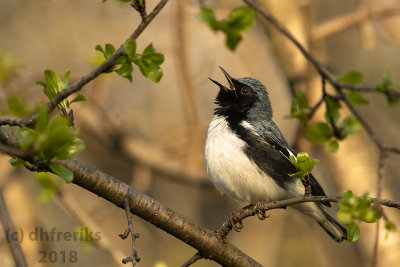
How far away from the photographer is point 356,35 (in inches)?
355

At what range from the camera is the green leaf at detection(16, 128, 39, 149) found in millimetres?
2082

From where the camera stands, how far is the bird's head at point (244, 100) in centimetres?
500

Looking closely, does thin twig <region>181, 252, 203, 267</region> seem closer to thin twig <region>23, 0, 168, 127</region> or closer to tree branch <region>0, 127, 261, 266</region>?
tree branch <region>0, 127, 261, 266</region>

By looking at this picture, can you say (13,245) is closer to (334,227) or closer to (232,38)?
(232,38)

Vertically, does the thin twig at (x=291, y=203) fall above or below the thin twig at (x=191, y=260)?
above

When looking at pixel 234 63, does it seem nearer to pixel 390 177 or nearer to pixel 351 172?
pixel 390 177

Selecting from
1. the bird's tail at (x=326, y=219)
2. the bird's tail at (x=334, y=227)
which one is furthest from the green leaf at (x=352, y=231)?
the bird's tail at (x=334, y=227)

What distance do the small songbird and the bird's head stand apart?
0.06 m

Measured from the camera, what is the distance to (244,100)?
16.9ft

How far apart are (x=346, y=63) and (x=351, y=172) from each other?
147 inches

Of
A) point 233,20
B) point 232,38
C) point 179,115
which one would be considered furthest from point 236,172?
point 179,115

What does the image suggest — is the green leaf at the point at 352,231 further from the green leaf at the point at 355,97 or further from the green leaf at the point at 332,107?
the green leaf at the point at 355,97

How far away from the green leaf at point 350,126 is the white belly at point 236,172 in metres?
0.79

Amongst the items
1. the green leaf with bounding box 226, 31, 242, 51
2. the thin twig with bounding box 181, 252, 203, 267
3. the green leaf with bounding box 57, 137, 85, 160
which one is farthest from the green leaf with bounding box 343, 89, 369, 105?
the green leaf with bounding box 57, 137, 85, 160
